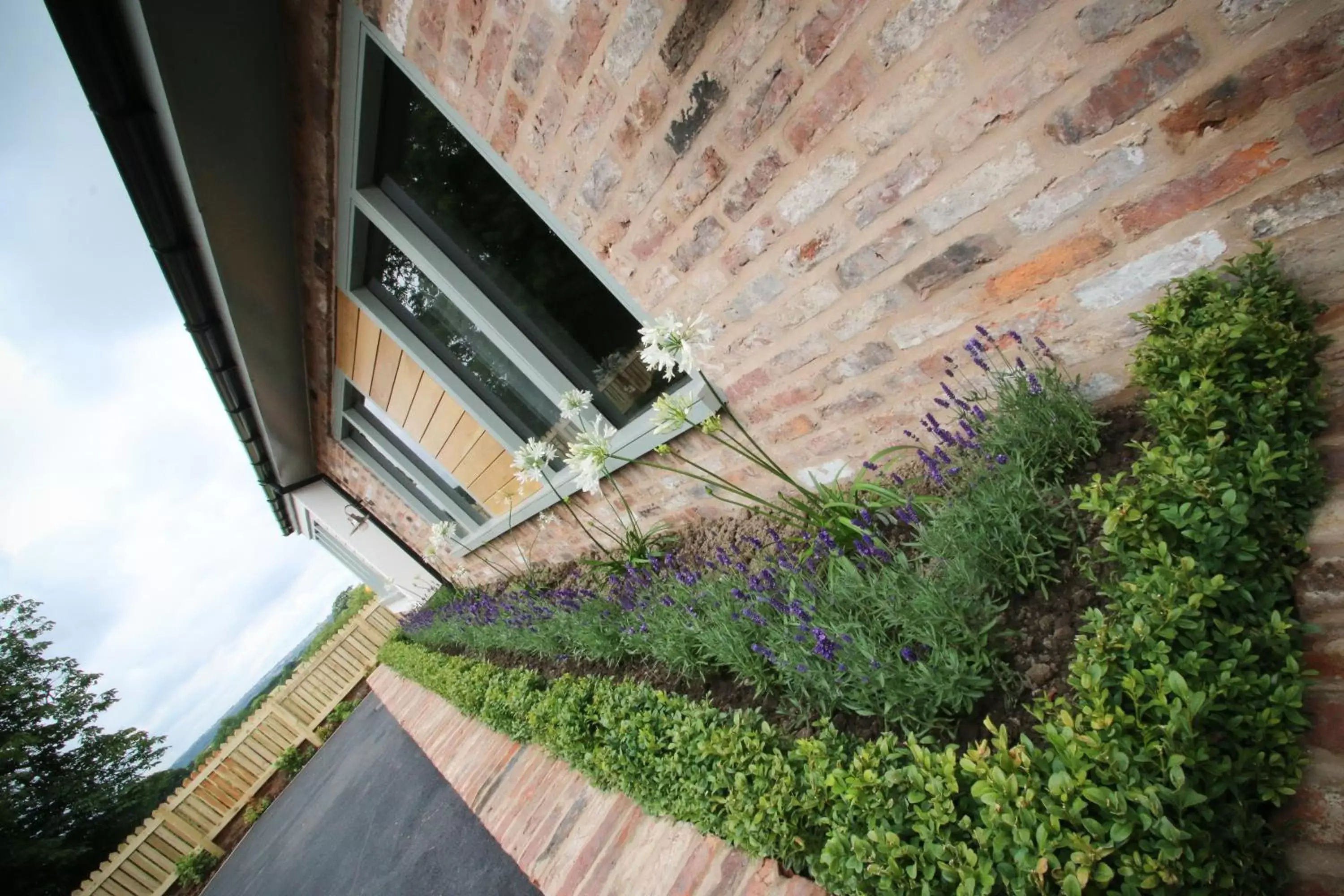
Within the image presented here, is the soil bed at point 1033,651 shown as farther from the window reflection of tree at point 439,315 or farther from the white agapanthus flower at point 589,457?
the window reflection of tree at point 439,315

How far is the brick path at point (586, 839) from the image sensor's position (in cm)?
148

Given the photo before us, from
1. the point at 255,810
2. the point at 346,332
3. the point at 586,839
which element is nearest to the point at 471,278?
the point at 346,332

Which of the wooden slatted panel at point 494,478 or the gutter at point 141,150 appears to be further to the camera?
the wooden slatted panel at point 494,478

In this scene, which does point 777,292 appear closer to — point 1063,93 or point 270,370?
point 1063,93

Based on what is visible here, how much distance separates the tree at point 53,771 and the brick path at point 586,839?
12.2 m

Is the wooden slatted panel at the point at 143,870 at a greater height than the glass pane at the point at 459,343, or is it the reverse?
the glass pane at the point at 459,343

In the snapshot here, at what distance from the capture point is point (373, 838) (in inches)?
150

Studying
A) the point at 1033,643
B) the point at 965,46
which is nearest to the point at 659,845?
the point at 1033,643

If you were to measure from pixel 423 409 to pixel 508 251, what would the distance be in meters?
2.32

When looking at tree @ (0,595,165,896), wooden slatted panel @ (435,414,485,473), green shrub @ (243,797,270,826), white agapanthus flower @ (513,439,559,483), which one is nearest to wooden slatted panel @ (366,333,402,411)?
wooden slatted panel @ (435,414,485,473)

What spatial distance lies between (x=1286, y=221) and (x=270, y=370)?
6222mm

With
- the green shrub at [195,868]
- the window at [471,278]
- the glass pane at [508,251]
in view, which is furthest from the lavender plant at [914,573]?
the green shrub at [195,868]

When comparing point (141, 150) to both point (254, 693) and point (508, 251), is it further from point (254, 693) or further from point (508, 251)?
point (254, 693)

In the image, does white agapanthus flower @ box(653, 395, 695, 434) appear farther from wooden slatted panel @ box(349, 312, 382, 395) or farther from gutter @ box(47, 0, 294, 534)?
wooden slatted panel @ box(349, 312, 382, 395)
